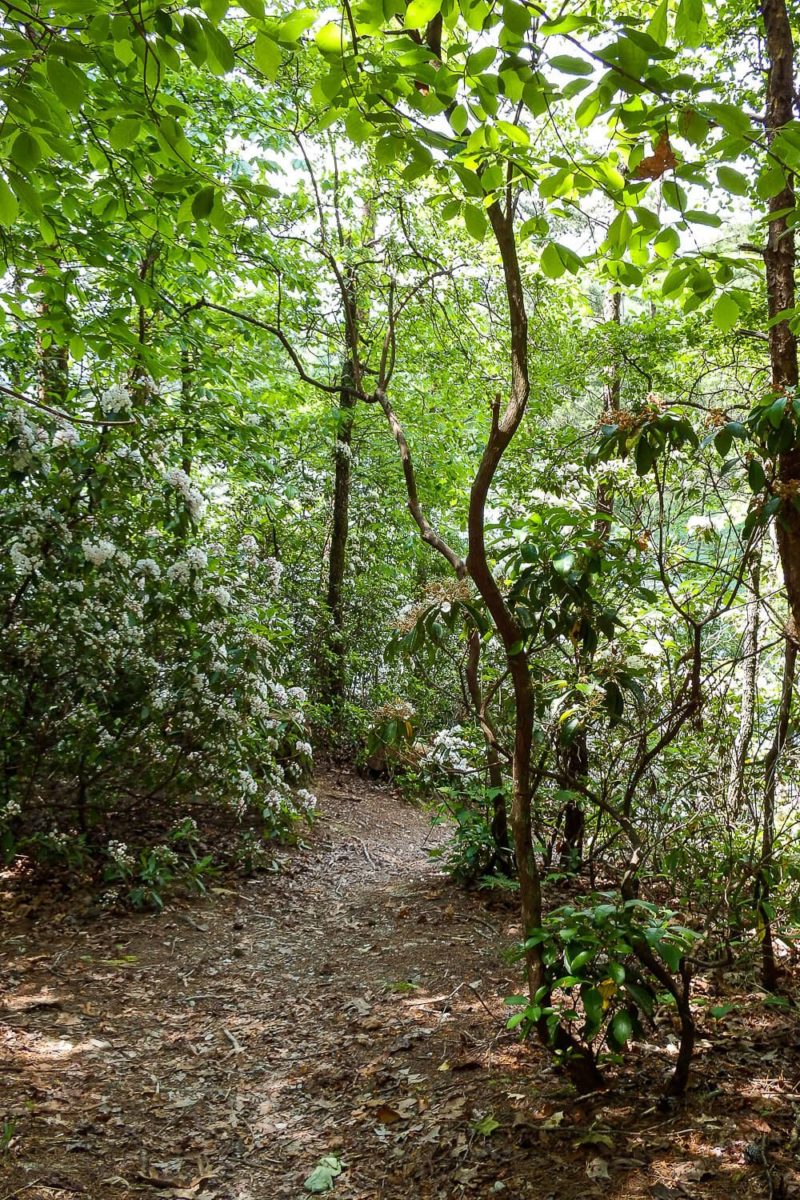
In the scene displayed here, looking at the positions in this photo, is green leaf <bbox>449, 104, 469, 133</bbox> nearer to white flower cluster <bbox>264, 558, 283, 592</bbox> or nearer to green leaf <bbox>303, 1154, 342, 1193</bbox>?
green leaf <bbox>303, 1154, 342, 1193</bbox>

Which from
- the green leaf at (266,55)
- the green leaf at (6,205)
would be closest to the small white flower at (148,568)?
the green leaf at (6,205)

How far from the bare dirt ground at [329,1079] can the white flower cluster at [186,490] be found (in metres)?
2.44

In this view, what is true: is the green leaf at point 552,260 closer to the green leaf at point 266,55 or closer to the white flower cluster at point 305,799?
the green leaf at point 266,55

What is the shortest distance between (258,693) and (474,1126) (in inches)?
125

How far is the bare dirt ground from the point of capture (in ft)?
7.15

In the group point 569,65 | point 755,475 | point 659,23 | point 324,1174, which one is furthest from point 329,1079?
point 659,23

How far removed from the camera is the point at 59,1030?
3148mm

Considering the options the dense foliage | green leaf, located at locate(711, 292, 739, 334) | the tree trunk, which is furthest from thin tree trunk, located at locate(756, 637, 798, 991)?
green leaf, located at locate(711, 292, 739, 334)

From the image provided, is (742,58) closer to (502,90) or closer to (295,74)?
(295,74)

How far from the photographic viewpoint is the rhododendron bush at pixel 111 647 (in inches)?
168

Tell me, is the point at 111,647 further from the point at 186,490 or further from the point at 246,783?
the point at 246,783

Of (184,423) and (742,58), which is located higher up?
(742,58)

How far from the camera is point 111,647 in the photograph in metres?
4.46

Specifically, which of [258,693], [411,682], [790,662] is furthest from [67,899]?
[411,682]
